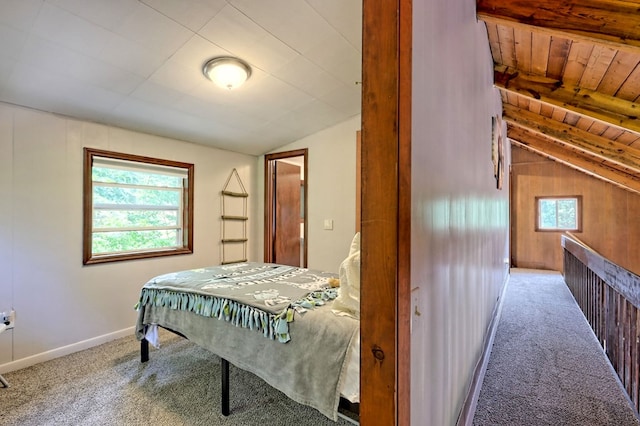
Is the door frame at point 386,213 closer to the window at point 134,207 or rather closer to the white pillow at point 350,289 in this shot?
the white pillow at point 350,289

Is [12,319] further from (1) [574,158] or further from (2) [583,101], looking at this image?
(1) [574,158]

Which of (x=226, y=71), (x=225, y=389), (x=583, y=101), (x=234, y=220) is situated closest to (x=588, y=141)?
(x=583, y=101)

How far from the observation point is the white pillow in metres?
1.47

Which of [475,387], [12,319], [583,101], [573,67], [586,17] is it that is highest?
[573,67]

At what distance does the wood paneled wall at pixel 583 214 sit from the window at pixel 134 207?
7.58m

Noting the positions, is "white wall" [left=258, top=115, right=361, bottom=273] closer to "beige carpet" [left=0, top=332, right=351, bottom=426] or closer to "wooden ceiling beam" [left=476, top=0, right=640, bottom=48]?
"beige carpet" [left=0, top=332, right=351, bottom=426]

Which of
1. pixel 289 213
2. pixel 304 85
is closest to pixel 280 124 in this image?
pixel 304 85

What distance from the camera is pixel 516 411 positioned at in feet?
5.87

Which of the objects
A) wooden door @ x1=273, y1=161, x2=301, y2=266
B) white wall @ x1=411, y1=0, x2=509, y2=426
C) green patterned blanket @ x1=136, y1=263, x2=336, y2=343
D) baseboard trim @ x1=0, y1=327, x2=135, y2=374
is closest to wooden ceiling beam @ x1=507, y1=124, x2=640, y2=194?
wooden door @ x1=273, y1=161, x2=301, y2=266

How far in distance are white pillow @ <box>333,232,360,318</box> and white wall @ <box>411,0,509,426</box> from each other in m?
0.43

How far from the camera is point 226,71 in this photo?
218 centimetres

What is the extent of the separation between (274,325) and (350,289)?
0.44m

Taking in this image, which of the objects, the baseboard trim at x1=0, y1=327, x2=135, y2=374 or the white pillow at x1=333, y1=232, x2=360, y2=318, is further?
the baseboard trim at x1=0, y1=327, x2=135, y2=374

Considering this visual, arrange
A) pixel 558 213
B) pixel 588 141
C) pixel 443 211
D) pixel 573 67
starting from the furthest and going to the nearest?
pixel 558 213, pixel 588 141, pixel 573 67, pixel 443 211
